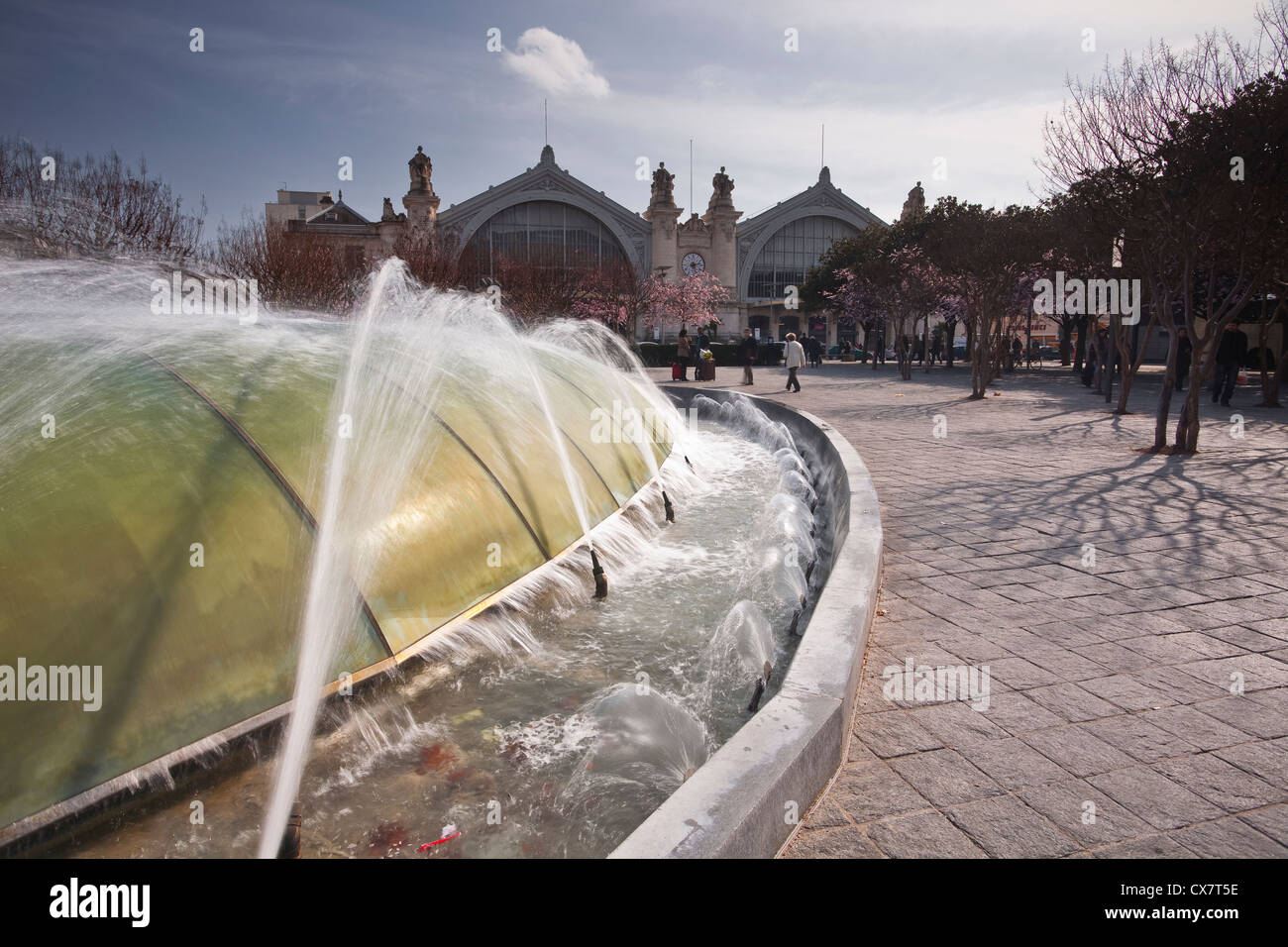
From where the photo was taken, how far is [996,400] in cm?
2188

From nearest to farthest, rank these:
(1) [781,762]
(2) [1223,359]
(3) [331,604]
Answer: (1) [781,762] < (3) [331,604] < (2) [1223,359]

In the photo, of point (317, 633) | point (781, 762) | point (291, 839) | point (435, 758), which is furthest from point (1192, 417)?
point (291, 839)

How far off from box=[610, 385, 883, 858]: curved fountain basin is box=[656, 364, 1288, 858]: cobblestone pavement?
5.0 inches

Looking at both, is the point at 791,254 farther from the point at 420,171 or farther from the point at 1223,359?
the point at 1223,359

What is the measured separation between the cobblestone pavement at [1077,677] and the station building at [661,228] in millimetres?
57284

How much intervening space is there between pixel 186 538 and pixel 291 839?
1.66 metres

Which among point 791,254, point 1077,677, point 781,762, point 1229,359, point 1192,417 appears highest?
point 791,254

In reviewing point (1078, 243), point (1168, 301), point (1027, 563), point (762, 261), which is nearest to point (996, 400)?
point (1078, 243)

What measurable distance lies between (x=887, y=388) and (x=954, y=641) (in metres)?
25.2

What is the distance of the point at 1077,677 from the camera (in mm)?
3799

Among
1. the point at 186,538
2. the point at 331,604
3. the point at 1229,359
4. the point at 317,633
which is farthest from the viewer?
the point at 1229,359

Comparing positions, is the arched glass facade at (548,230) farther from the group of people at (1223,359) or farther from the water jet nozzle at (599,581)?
the water jet nozzle at (599,581)

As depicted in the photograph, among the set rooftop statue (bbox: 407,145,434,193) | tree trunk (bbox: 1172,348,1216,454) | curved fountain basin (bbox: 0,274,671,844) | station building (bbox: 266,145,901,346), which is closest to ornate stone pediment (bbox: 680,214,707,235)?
station building (bbox: 266,145,901,346)
